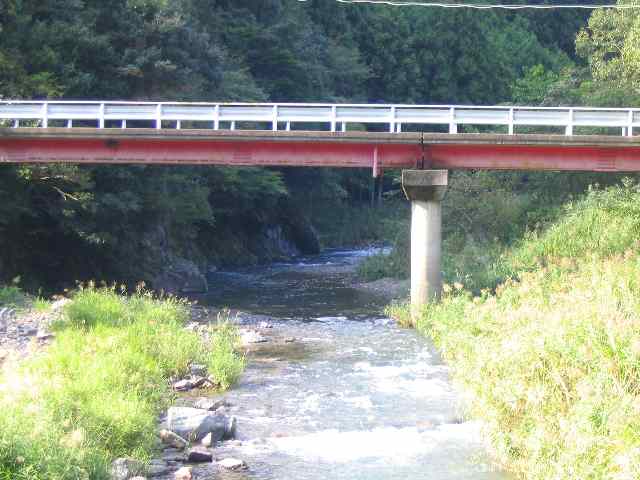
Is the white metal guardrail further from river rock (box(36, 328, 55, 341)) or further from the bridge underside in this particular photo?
river rock (box(36, 328, 55, 341))

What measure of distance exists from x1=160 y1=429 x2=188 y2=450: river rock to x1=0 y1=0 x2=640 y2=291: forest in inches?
728

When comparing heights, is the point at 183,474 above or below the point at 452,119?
below

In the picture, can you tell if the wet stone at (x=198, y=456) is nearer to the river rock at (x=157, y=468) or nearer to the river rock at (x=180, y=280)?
the river rock at (x=157, y=468)

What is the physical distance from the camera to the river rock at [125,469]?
1118cm

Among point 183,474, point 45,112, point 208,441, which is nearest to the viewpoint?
point 183,474

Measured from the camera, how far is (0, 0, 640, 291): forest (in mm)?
33438

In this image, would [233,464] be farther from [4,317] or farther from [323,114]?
[323,114]

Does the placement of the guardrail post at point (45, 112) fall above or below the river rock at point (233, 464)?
above

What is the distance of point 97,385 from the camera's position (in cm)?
1377

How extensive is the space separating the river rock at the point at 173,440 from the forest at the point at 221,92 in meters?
18.5

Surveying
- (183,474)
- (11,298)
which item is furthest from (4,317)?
(183,474)

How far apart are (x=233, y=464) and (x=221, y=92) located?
118 ft

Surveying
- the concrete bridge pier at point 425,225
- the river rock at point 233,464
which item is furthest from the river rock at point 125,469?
the concrete bridge pier at point 425,225

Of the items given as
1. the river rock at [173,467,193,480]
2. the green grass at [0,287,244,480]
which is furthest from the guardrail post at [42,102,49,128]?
the river rock at [173,467,193,480]
